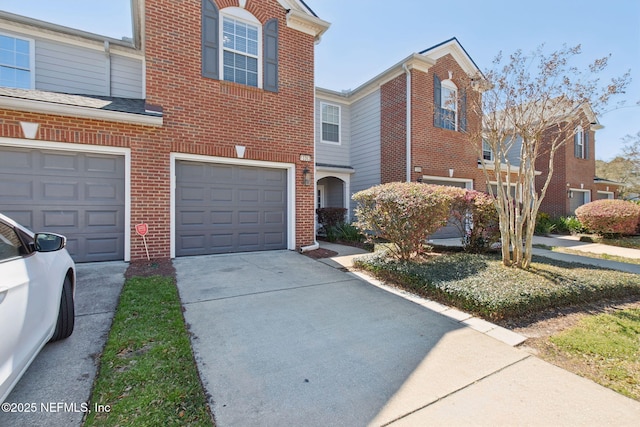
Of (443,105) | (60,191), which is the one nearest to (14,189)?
(60,191)

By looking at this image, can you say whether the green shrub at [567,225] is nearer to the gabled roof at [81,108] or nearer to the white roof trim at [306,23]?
the white roof trim at [306,23]

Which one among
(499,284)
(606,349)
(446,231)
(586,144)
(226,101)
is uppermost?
(586,144)

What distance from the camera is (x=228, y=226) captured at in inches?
291

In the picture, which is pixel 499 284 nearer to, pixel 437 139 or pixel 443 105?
pixel 437 139

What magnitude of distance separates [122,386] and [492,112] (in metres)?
6.75

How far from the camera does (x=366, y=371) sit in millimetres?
2693

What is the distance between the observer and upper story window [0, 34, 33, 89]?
7.59m

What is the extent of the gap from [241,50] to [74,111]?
392cm

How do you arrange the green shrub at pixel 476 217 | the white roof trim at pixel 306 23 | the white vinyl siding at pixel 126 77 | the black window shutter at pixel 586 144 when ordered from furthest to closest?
the black window shutter at pixel 586 144
the white vinyl siding at pixel 126 77
the white roof trim at pixel 306 23
the green shrub at pixel 476 217

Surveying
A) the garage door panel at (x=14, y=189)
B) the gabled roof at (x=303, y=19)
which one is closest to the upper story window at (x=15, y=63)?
the garage door panel at (x=14, y=189)

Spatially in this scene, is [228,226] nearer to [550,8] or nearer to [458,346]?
[458,346]

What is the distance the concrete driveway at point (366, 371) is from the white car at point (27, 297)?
117 centimetres

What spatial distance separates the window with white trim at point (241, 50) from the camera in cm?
750

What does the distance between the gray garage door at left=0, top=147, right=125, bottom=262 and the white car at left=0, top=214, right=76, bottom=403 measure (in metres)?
3.48
